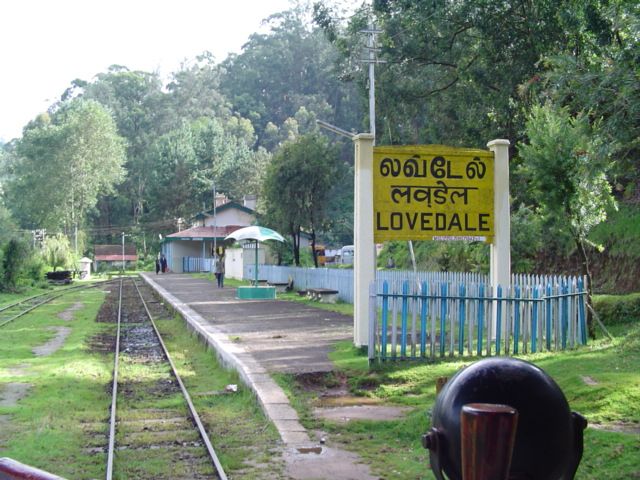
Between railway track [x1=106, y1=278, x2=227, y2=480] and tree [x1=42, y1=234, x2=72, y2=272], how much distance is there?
4372cm

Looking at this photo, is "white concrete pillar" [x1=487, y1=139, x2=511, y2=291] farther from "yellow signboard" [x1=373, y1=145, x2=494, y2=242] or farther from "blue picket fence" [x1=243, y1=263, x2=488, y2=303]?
"blue picket fence" [x1=243, y1=263, x2=488, y2=303]

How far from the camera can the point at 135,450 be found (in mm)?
8594

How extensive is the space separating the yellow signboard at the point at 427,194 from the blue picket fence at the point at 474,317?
51.6 inches

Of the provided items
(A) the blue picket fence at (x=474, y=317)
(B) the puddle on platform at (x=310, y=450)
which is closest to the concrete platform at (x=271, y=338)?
(B) the puddle on platform at (x=310, y=450)

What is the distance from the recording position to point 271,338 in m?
16.8

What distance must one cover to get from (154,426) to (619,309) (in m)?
9.79

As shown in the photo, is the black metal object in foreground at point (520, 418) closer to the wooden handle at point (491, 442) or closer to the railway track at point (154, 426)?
A: the wooden handle at point (491, 442)

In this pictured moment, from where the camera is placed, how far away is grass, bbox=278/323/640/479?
23.2 feet

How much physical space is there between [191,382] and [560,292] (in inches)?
245

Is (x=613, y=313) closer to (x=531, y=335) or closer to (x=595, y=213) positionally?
(x=595, y=213)

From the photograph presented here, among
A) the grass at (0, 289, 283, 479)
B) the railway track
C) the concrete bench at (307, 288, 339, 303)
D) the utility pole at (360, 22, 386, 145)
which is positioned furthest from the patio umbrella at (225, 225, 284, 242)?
the railway track

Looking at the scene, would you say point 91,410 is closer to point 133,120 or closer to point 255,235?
point 255,235

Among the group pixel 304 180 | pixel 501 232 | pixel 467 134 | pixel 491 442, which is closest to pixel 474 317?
pixel 501 232

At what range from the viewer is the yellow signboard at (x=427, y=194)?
1348 cm
